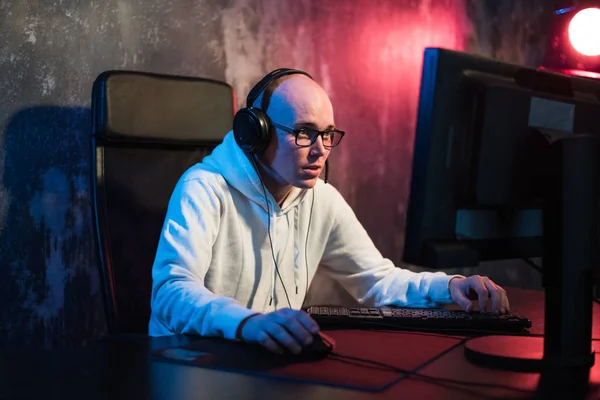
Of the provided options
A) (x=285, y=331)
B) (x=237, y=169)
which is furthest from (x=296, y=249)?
(x=285, y=331)

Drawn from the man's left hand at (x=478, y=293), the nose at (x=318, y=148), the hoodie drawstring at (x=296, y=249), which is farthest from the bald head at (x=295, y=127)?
the man's left hand at (x=478, y=293)

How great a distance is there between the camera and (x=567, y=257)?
85 centimetres

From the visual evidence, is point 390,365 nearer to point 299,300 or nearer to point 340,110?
point 299,300

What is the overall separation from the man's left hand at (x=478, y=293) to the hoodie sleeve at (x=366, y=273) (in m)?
0.06

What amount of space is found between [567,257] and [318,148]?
70cm

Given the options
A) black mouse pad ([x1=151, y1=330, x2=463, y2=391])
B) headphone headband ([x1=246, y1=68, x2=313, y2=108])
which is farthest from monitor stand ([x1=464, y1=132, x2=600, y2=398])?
headphone headband ([x1=246, y1=68, x2=313, y2=108])

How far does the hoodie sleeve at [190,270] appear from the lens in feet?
3.36

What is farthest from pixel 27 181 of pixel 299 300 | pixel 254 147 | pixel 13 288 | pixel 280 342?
pixel 280 342

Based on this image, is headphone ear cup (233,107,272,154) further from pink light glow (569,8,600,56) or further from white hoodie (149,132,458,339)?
pink light glow (569,8,600,56)

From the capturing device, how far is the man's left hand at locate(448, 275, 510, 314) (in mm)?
1184

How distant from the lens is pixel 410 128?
260 centimetres

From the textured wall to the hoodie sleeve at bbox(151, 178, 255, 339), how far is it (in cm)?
52

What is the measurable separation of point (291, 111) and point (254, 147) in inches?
4.9

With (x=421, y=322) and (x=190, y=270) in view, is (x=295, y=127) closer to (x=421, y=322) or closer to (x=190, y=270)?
(x=190, y=270)
